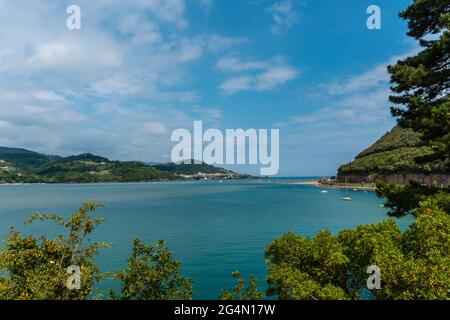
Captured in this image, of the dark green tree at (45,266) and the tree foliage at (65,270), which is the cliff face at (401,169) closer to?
the tree foliage at (65,270)

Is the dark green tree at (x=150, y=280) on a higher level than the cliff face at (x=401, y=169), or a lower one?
lower

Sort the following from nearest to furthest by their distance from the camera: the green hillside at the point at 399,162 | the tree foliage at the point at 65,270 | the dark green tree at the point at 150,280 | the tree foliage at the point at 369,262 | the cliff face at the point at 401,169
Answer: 1. the tree foliage at the point at 369,262
2. the tree foliage at the point at 65,270
3. the dark green tree at the point at 150,280
4. the cliff face at the point at 401,169
5. the green hillside at the point at 399,162

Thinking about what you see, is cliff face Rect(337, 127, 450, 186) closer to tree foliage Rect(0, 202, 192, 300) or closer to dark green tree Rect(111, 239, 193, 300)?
dark green tree Rect(111, 239, 193, 300)

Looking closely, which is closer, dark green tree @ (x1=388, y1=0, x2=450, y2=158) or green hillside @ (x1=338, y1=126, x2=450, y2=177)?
dark green tree @ (x1=388, y1=0, x2=450, y2=158)

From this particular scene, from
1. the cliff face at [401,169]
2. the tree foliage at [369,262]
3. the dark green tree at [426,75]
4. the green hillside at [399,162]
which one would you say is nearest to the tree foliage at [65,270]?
the tree foliage at [369,262]

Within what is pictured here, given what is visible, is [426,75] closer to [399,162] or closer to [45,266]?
[45,266]

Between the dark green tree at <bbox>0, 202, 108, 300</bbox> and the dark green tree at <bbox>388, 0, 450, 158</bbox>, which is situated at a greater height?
the dark green tree at <bbox>388, 0, 450, 158</bbox>

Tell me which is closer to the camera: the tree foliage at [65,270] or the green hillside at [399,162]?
the tree foliage at [65,270]

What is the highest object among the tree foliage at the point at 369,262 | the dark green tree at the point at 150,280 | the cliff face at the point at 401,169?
the cliff face at the point at 401,169

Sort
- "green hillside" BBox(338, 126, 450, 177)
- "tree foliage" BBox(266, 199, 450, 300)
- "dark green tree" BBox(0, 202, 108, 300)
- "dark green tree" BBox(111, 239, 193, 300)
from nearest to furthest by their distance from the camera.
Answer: "tree foliage" BBox(266, 199, 450, 300), "dark green tree" BBox(0, 202, 108, 300), "dark green tree" BBox(111, 239, 193, 300), "green hillside" BBox(338, 126, 450, 177)

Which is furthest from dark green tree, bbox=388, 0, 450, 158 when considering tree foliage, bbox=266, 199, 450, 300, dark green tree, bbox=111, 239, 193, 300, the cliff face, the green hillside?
the green hillside

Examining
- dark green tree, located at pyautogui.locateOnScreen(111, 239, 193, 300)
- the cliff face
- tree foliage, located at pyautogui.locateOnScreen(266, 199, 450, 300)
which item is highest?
the cliff face

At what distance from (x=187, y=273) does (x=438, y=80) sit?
94.4 feet
